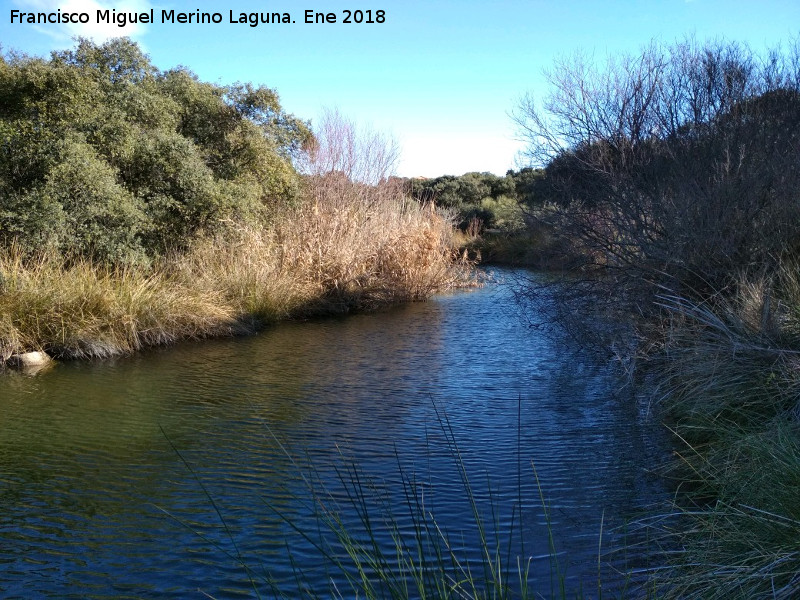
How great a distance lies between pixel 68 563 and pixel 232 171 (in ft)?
39.8

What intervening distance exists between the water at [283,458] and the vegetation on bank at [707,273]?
66cm

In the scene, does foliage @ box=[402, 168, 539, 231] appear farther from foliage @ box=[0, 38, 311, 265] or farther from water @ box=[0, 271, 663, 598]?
water @ box=[0, 271, 663, 598]

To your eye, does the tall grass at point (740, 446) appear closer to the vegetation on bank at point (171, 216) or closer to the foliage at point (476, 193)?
the vegetation on bank at point (171, 216)

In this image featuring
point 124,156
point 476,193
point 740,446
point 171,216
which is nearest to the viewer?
point 740,446

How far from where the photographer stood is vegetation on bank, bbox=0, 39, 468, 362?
1167 cm

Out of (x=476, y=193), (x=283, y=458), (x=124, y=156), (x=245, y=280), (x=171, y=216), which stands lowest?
(x=283, y=458)

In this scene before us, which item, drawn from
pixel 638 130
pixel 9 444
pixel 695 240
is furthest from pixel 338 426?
pixel 638 130

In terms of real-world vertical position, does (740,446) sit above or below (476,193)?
below

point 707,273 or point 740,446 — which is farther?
point 707,273

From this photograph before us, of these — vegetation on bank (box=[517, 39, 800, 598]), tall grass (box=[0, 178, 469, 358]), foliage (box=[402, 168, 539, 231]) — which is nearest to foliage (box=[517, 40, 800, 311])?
vegetation on bank (box=[517, 39, 800, 598])

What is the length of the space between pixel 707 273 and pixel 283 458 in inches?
204

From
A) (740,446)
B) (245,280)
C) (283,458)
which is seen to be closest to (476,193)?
(245,280)

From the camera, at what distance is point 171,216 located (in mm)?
14336

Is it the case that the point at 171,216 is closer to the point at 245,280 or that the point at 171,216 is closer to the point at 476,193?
the point at 245,280
